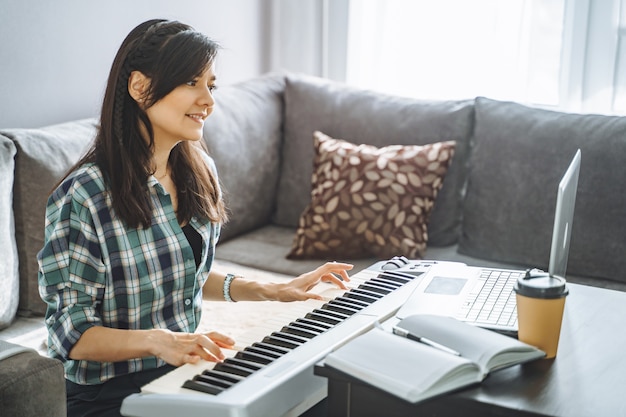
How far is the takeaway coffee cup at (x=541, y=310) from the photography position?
4.85 feet

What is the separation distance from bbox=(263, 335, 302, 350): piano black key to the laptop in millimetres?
205

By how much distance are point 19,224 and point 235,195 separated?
2.81 feet

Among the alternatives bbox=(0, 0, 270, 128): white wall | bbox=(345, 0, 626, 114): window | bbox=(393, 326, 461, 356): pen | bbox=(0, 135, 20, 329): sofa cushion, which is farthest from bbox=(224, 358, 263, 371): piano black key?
bbox=(345, 0, 626, 114): window

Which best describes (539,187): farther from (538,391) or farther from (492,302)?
(538,391)

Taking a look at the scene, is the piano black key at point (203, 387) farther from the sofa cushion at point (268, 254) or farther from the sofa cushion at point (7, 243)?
the sofa cushion at point (268, 254)

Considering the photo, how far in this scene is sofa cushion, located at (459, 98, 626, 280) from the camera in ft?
9.07

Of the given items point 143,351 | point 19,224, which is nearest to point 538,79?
point 19,224

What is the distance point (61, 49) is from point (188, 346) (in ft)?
5.09

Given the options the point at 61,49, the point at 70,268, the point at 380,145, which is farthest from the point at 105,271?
the point at 380,145

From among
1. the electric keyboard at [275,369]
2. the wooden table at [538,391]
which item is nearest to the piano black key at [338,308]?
the electric keyboard at [275,369]

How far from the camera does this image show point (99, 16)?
9.70ft

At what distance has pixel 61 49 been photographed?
283 cm

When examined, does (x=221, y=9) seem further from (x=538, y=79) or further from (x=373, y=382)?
(x=373, y=382)

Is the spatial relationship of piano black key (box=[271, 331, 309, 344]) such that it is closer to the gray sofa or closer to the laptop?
the laptop
